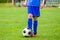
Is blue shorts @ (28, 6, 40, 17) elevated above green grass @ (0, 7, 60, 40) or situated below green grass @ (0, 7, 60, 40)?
above

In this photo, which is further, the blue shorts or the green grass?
the green grass

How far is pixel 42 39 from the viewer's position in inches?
291

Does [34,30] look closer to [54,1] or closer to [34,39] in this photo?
[34,39]

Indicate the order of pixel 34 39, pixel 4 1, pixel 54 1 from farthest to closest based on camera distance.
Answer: pixel 4 1
pixel 54 1
pixel 34 39

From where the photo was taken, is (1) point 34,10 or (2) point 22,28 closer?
(1) point 34,10

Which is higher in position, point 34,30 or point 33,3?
point 33,3

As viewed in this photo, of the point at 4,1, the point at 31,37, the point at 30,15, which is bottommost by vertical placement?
the point at 4,1

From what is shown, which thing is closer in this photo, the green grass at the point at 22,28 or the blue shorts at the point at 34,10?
the blue shorts at the point at 34,10

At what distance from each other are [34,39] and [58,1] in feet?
140

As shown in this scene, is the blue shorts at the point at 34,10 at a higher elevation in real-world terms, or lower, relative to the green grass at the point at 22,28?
higher

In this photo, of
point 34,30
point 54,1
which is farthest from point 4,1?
point 34,30

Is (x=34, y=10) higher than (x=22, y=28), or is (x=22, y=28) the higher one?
(x=34, y=10)

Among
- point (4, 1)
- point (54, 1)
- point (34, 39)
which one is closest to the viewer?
point (34, 39)

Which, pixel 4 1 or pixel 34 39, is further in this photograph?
pixel 4 1
